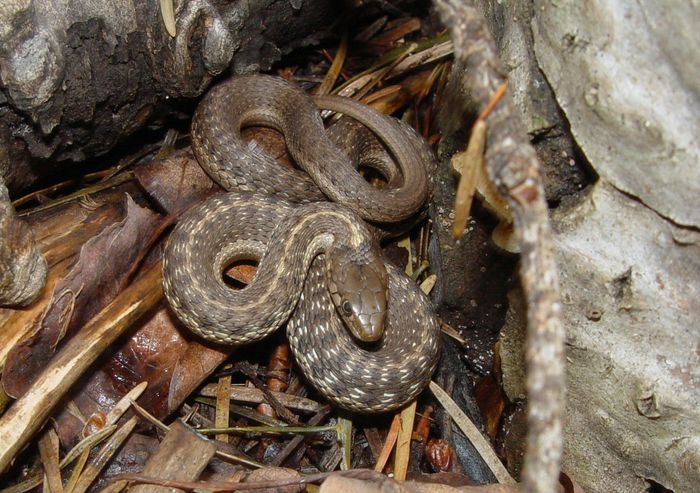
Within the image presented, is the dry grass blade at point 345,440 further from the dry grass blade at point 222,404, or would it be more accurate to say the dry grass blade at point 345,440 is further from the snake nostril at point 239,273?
the snake nostril at point 239,273

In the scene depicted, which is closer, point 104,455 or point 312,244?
point 104,455

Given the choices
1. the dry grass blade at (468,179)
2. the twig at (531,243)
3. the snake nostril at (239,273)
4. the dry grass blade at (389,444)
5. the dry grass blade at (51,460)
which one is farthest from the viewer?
the snake nostril at (239,273)

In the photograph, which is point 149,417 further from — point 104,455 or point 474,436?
point 474,436

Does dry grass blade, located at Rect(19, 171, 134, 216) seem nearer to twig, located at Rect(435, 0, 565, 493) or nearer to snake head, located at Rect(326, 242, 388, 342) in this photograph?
snake head, located at Rect(326, 242, 388, 342)

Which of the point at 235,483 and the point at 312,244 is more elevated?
the point at 312,244

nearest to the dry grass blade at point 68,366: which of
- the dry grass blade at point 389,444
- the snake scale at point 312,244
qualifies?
the snake scale at point 312,244

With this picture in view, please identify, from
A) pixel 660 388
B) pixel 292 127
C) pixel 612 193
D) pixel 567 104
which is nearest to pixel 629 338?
pixel 660 388

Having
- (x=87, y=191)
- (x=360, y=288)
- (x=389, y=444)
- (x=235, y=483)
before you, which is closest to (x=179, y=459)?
(x=235, y=483)
